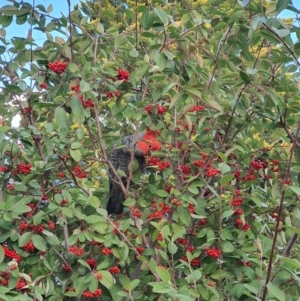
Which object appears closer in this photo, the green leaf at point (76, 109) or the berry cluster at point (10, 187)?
the green leaf at point (76, 109)

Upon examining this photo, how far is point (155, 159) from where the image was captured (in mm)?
2234

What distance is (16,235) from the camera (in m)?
2.01

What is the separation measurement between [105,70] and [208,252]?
827mm

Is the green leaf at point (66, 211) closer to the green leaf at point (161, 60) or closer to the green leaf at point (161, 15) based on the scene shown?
the green leaf at point (161, 60)

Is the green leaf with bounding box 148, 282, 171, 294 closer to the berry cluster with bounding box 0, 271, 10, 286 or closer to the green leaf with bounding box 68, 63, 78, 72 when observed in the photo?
the berry cluster with bounding box 0, 271, 10, 286

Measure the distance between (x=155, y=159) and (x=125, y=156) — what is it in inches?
9.2

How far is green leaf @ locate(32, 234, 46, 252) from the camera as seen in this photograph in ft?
6.48

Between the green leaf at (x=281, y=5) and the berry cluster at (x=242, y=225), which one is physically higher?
the green leaf at (x=281, y=5)

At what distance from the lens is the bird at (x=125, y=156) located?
2260 millimetres

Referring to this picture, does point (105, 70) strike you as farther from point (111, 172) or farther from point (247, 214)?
point (247, 214)

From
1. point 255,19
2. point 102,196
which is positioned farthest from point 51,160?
point 255,19

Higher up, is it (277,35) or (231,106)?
(277,35)

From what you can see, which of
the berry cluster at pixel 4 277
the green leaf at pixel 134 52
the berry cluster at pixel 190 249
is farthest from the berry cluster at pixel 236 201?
the berry cluster at pixel 4 277

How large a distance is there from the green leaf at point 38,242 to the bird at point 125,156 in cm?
41
